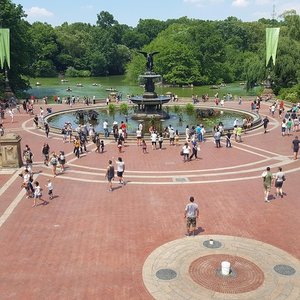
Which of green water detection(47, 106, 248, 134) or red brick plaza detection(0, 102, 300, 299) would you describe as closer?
red brick plaza detection(0, 102, 300, 299)

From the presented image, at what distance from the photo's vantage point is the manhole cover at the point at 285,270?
12.3m

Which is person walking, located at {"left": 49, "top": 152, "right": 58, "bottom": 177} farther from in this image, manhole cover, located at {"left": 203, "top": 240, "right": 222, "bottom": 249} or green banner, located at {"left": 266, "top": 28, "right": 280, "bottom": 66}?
green banner, located at {"left": 266, "top": 28, "right": 280, "bottom": 66}

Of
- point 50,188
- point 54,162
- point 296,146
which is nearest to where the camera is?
point 50,188

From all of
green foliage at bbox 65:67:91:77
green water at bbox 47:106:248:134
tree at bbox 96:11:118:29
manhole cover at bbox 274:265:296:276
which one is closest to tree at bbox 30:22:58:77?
green foliage at bbox 65:67:91:77

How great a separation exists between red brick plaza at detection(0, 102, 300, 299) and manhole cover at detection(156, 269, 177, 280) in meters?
0.16

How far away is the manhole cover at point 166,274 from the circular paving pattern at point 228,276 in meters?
0.52

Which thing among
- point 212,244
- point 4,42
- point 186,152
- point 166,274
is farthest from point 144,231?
point 4,42

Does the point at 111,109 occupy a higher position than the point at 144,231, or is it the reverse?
the point at 144,231

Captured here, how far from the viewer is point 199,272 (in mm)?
12367

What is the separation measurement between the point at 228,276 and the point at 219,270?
42 centimetres

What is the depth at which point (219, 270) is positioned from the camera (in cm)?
1246

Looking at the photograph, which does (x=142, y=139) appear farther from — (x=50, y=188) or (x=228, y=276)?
(x=228, y=276)

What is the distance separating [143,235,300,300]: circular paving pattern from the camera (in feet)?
37.0

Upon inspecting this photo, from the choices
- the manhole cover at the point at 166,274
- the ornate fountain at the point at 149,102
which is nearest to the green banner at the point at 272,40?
the ornate fountain at the point at 149,102
